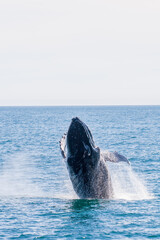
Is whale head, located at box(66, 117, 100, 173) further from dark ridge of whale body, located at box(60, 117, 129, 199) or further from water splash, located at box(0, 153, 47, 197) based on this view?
water splash, located at box(0, 153, 47, 197)

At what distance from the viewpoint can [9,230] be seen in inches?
789

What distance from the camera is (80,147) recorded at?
2031 centimetres

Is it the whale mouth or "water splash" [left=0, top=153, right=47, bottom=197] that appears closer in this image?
the whale mouth

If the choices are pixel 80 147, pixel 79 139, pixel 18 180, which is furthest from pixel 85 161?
pixel 18 180

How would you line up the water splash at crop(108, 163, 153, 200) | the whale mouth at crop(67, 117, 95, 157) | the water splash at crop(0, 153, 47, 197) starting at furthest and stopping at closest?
the water splash at crop(0, 153, 47, 197), the water splash at crop(108, 163, 153, 200), the whale mouth at crop(67, 117, 95, 157)

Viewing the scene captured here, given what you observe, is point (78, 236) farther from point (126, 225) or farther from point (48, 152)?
point (48, 152)

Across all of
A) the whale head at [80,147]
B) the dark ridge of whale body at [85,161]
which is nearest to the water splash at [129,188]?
the dark ridge of whale body at [85,161]

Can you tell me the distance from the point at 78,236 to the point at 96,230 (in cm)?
109

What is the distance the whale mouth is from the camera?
19922 millimetres

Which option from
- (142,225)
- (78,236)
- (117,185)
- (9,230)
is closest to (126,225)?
(142,225)

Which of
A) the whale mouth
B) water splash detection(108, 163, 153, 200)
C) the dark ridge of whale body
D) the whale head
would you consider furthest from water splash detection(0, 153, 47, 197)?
the whale mouth

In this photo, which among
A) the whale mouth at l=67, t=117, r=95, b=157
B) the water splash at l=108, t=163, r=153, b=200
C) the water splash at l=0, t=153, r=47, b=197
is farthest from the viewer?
the water splash at l=0, t=153, r=47, b=197

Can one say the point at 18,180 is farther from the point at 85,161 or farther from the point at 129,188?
the point at 85,161

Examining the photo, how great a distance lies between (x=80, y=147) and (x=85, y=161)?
820mm
